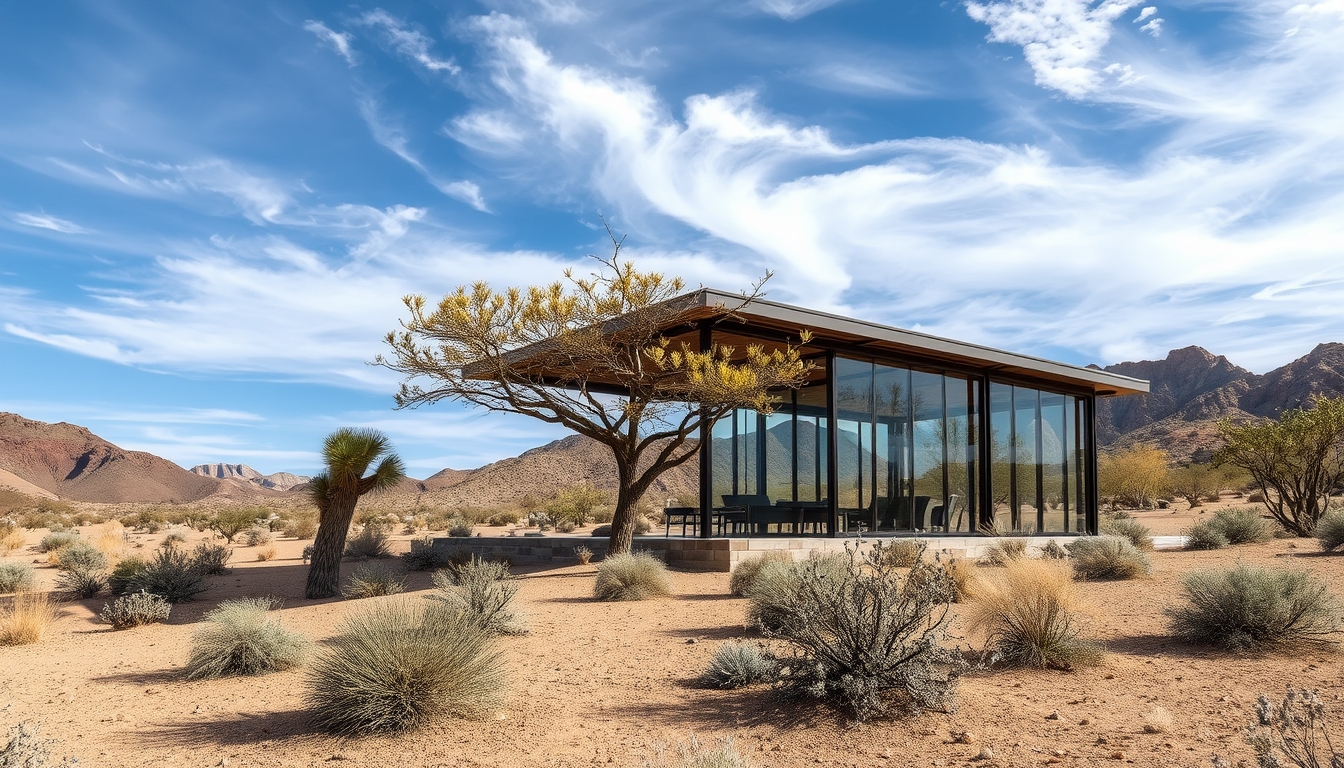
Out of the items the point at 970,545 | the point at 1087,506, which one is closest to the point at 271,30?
the point at 970,545

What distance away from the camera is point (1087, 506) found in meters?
20.3

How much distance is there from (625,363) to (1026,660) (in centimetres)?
918

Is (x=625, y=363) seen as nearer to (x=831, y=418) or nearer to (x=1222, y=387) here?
(x=831, y=418)

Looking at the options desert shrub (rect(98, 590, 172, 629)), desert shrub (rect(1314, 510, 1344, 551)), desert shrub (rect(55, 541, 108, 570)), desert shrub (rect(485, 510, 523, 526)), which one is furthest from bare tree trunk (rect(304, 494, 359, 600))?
desert shrub (rect(485, 510, 523, 526))

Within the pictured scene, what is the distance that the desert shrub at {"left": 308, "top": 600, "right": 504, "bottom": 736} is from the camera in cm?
512

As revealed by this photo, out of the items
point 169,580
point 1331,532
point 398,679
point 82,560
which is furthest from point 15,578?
point 1331,532

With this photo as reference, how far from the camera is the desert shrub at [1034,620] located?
6.13 m

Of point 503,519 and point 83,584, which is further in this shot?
point 503,519

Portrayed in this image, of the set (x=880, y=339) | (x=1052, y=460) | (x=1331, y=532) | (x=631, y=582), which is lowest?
(x=631, y=582)

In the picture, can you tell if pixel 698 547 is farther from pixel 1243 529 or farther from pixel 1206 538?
pixel 1243 529

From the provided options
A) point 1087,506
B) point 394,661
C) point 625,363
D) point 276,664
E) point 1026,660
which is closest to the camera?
point 394,661

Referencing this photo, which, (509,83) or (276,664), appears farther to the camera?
(509,83)

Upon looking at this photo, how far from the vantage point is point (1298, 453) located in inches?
763

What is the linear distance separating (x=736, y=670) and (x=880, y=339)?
9.93 meters
